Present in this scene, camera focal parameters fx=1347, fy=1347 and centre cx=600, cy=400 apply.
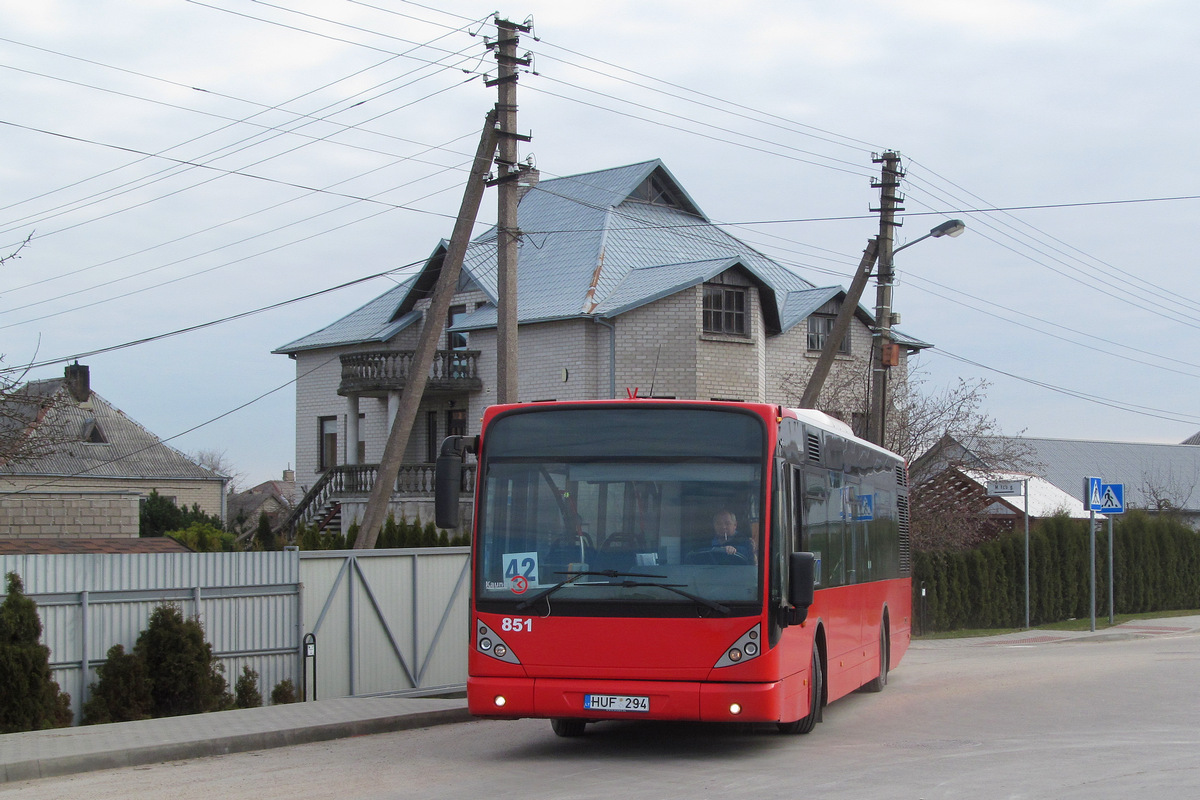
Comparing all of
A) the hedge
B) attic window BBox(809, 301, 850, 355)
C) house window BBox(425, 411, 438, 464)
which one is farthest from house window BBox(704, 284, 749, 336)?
house window BBox(425, 411, 438, 464)

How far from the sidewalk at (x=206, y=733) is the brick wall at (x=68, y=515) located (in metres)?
6.21

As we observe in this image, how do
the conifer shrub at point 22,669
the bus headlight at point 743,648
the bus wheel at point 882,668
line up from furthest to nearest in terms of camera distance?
the bus wheel at point 882,668
the conifer shrub at point 22,669
the bus headlight at point 743,648

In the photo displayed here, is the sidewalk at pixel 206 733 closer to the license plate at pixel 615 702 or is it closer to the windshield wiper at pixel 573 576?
the windshield wiper at pixel 573 576

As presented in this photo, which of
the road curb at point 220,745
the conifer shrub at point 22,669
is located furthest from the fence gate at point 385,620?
the conifer shrub at point 22,669

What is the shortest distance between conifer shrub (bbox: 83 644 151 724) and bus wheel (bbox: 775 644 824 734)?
626 cm

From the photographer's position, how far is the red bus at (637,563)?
32.2ft

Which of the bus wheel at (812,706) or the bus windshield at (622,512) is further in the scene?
the bus wheel at (812,706)

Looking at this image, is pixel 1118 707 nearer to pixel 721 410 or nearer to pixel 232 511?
pixel 721 410

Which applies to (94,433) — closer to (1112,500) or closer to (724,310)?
(724,310)

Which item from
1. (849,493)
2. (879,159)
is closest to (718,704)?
(849,493)

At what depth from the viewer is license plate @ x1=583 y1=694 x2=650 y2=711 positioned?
9.84m

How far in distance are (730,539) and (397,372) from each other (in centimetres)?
3177

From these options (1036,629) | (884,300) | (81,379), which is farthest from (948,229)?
(81,379)

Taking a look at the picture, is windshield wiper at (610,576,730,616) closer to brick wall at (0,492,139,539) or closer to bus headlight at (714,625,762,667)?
bus headlight at (714,625,762,667)
